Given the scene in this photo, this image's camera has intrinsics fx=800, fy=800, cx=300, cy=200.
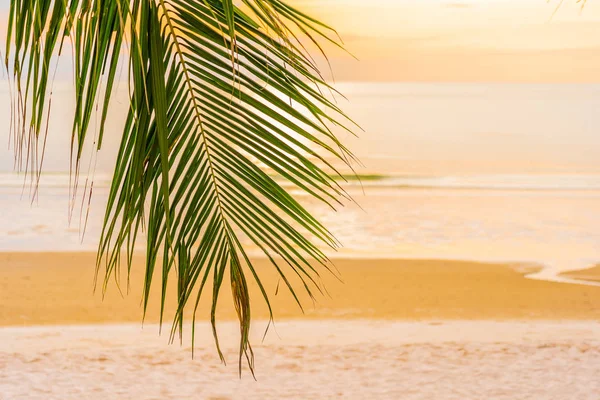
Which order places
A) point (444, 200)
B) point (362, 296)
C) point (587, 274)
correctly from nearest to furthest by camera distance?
point (362, 296)
point (587, 274)
point (444, 200)

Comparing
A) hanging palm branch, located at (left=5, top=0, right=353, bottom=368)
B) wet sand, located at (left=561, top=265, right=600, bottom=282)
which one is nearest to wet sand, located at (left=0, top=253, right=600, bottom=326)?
wet sand, located at (left=561, top=265, right=600, bottom=282)

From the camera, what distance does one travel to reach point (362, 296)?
7465 mm

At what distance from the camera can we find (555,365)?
16.5 ft

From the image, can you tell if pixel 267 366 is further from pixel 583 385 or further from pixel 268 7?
pixel 268 7

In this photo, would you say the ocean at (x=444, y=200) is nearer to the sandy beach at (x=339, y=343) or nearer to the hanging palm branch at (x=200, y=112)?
the hanging palm branch at (x=200, y=112)

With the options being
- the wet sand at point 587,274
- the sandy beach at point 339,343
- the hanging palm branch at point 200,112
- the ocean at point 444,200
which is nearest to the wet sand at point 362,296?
the sandy beach at point 339,343

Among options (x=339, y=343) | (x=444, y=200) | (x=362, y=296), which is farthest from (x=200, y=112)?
(x=444, y=200)

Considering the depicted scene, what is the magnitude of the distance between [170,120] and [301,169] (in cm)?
21

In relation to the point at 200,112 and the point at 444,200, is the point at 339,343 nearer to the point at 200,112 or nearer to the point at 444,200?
the point at 200,112

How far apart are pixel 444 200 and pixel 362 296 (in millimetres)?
7331

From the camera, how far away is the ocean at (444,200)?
10.1 meters

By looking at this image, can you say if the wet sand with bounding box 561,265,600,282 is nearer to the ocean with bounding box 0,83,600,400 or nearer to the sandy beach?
the ocean with bounding box 0,83,600,400

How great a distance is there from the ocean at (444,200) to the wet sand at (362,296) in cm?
71

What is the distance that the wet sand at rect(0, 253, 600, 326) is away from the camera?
22.1ft
